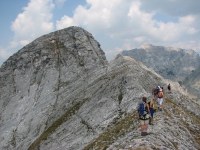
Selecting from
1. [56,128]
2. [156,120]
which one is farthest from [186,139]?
[56,128]

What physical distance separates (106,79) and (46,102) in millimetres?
29249

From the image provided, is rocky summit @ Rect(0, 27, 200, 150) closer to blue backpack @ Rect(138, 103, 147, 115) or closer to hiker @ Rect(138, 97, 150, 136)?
hiker @ Rect(138, 97, 150, 136)

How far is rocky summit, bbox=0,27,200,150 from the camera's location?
3769 cm

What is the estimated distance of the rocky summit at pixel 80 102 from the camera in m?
37.7

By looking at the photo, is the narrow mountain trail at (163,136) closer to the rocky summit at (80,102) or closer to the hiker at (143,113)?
the rocky summit at (80,102)

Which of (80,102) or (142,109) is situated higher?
(80,102)

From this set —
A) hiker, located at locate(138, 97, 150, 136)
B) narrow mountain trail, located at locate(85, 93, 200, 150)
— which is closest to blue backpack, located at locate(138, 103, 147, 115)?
hiker, located at locate(138, 97, 150, 136)

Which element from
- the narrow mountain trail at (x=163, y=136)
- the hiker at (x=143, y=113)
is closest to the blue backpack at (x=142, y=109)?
the hiker at (x=143, y=113)

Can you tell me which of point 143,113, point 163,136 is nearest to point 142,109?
point 143,113

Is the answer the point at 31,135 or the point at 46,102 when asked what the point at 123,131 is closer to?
the point at 31,135

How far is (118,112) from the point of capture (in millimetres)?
55875

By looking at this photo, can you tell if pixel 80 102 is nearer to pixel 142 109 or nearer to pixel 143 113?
pixel 143 113

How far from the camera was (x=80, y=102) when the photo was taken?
74.0 metres

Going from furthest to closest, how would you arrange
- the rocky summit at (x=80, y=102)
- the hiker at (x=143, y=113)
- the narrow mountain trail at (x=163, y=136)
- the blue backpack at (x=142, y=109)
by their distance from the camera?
the rocky summit at (x=80, y=102)
the hiker at (x=143, y=113)
the blue backpack at (x=142, y=109)
the narrow mountain trail at (x=163, y=136)
